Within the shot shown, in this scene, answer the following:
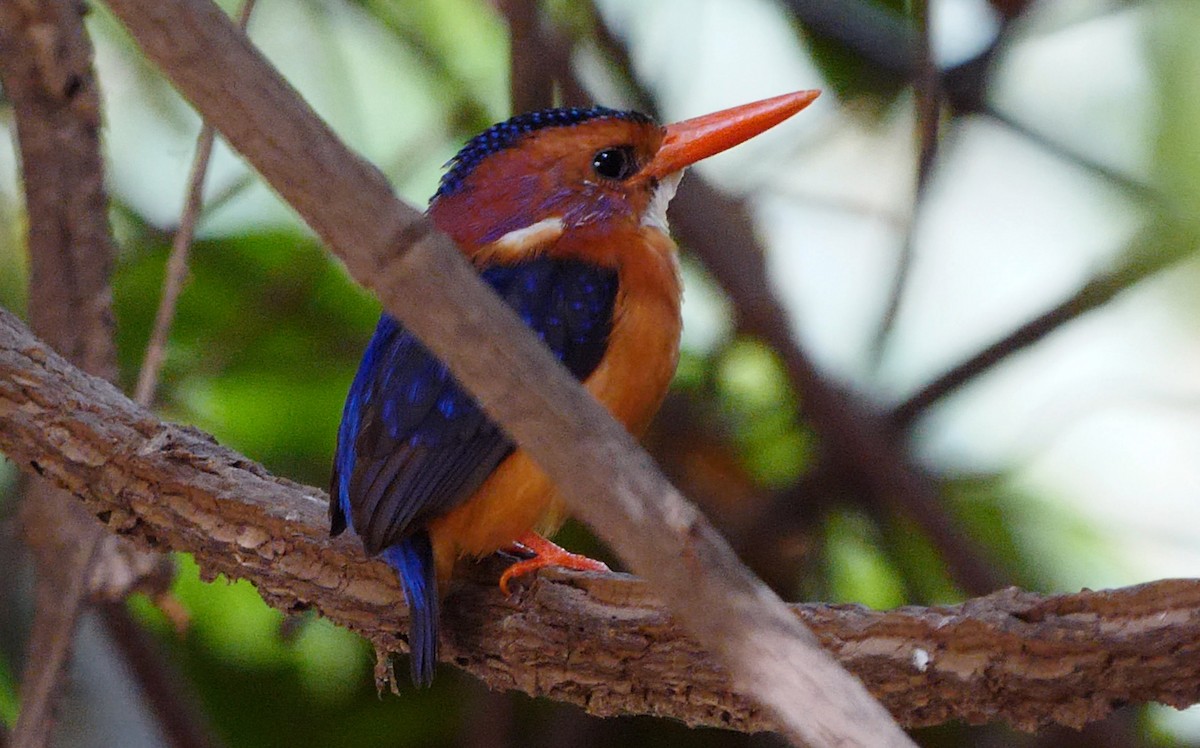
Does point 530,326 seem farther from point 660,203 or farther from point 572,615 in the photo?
point 660,203

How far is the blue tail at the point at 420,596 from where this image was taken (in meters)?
2.15

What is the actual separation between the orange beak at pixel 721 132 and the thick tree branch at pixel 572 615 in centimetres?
95

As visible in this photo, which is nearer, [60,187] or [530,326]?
[530,326]

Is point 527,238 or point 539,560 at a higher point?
point 527,238

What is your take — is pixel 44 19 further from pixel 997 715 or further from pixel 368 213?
pixel 997 715

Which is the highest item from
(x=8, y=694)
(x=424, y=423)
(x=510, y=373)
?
(x=8, y=694)

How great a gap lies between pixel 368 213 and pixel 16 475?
302cm

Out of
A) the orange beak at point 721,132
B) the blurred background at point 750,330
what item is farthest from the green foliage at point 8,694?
the orange beak at point 721,132

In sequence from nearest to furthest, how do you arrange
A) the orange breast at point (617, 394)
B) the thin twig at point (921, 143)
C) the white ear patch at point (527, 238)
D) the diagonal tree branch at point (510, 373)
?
1. the diagonal tree branch at point (510, 373)
2. the orange breast at point (617, 394)
3. the white ear patch at point (527, 238)
4. the thin twig at point (921, 143)

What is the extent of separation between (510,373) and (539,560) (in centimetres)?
124

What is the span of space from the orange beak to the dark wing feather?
44 cm

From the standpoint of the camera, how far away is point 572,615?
226 centimetres

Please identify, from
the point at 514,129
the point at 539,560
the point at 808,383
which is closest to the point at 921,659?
the point at 539,560

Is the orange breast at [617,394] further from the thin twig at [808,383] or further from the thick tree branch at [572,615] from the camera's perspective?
the thin twig at [808,383]
